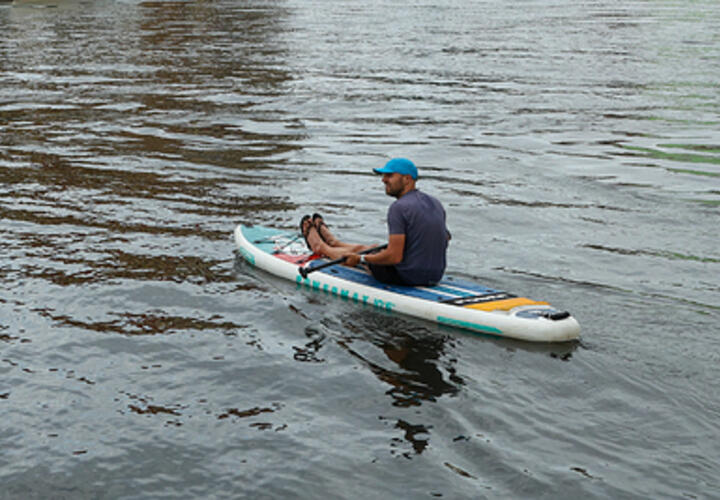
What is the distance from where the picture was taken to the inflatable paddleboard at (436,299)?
9859mm

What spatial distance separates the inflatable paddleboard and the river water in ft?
0.52

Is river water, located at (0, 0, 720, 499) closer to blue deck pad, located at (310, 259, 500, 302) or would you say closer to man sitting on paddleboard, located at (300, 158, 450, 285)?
blue deck pad, located at (310, 259, 500, 302)

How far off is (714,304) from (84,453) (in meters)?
7.22

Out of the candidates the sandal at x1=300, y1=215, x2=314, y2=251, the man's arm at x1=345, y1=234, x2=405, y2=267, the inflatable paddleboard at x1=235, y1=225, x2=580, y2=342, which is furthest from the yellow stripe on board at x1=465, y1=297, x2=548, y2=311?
the sandal at x1=300, y1=215, x2=314, y2=251

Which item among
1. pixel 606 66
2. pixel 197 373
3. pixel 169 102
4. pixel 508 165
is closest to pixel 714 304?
pixel 197 373

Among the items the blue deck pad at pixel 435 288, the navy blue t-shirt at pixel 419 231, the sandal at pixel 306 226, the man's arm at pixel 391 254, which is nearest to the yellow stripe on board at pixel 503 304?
the blue deck pad at pixel 435 288

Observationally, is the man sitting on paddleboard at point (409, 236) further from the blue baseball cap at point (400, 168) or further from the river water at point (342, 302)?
the river water at point (342, 302)

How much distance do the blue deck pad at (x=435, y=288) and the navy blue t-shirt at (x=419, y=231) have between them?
0.57 ft

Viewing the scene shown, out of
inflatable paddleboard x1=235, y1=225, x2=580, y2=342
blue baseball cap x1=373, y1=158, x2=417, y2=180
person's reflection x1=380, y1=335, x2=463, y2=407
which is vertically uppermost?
blue baseball cap x1=373, y1=158, x2=417, y2=180

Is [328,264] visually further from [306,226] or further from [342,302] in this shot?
[306,226]

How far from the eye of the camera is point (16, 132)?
22328 millimetres

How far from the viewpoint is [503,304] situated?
10.2m

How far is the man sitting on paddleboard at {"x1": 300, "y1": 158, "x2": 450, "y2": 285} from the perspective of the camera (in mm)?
10539

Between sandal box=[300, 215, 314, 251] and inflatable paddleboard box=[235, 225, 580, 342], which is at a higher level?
sandal box=[300, 215, 314, 251]
